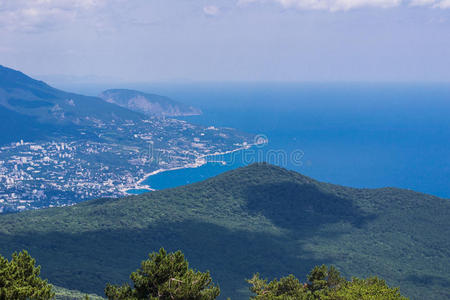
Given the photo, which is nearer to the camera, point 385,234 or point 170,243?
point 170,243

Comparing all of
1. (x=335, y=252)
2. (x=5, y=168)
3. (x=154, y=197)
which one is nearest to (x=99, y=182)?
(x=5, y=168)

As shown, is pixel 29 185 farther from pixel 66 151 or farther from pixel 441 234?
pixel 441 234

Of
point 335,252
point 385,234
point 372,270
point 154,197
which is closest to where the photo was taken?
point 372,270

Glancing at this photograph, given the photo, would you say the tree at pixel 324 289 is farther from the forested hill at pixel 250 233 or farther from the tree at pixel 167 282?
the forested hill at pixel 250 233

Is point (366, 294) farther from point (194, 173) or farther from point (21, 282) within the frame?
point (194, 173)

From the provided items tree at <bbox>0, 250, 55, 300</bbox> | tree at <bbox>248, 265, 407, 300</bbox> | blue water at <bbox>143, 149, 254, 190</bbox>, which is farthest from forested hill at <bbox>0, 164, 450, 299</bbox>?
blue water at <bbox>143, 149, 254, 190</bbox>

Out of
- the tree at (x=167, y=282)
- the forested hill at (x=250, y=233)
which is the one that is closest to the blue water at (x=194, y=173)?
the forested hill at (x=250, y=233)

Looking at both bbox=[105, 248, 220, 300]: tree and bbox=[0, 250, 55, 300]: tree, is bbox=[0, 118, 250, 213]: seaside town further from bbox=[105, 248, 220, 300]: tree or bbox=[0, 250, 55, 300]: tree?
bbox=[105, 248, 220, 300]: tree
